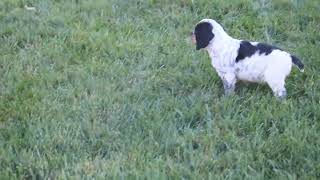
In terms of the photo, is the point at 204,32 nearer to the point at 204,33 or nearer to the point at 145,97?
the point at 204,33

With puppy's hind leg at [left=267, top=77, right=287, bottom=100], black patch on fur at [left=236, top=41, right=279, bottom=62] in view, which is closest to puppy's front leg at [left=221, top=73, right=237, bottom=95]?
black patch on fur at [left=236, top=41, right=279, bottom=62]

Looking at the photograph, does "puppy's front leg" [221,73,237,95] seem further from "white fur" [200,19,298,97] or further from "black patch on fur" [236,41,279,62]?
"black patch on fur" [236,41,279,62]

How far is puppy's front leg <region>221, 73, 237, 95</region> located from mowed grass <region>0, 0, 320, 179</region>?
9 cm

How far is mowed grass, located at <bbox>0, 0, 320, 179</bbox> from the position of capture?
428 cm

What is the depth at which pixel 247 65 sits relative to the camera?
5.19 m

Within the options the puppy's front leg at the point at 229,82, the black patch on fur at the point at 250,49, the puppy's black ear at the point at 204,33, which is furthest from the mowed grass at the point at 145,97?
the puppy's black ear at the point at 204,33

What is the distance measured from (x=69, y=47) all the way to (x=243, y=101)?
2094 millimetres

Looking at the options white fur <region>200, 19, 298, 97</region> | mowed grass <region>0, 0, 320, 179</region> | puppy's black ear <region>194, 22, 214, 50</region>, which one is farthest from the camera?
puppy's black ear <region>194, 22, 214, 50</region>

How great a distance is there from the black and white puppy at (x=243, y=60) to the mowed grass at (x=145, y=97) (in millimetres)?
170

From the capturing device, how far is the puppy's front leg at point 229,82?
17.4ft

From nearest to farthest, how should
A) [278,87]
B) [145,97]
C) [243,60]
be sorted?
[278,87] → [243,60] → [145,97]

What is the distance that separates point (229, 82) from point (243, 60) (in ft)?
0.78

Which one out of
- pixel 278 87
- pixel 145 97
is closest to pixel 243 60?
pixel 278 87

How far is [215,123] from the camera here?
15.9 feet
